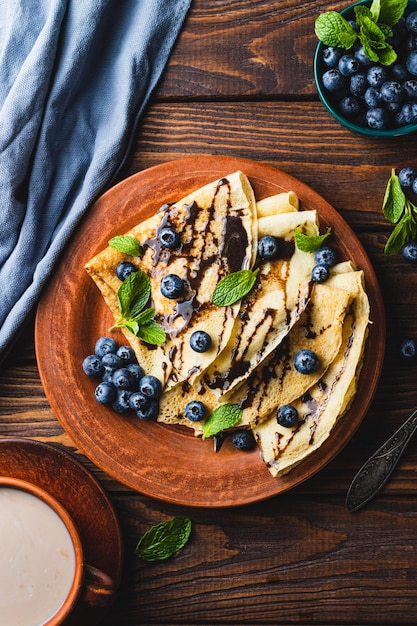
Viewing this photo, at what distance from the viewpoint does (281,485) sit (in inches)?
83.5

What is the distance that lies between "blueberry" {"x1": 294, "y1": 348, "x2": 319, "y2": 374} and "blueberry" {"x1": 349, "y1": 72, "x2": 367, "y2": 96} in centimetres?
80

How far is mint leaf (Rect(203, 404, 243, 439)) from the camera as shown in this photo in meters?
2.07

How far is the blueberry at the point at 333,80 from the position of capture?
83.8 inches

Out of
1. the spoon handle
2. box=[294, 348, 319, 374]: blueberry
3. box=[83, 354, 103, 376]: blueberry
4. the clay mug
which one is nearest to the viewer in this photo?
the clay mug

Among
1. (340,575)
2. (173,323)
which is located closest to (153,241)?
(173,323)

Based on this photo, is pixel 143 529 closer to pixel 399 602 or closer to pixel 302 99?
pixel 399 602

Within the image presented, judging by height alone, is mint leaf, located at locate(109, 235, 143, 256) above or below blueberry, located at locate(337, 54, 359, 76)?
below

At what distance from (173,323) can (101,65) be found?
0.89 metres

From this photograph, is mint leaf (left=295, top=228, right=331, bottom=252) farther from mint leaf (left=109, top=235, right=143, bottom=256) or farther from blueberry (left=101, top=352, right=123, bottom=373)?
blueberry (left=101, top=352, right=123, bottom=373)

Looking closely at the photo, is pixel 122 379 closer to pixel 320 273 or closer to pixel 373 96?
pixel 320 273

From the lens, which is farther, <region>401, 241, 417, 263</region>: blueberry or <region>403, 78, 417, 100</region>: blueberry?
<region>401, 241, 417, 263</region>: blueberry

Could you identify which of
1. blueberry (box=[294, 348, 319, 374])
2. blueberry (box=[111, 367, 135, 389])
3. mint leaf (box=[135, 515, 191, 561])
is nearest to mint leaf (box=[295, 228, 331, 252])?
blueberry (box=[294, 348, 319, 374])

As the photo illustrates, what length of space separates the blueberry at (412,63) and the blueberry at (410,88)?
3 centimetres

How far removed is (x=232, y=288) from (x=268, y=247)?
159mm
